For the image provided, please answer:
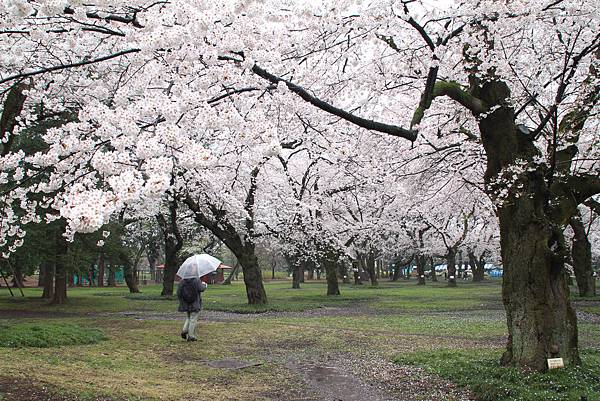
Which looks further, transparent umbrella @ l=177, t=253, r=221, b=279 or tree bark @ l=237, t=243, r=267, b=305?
tree bark @ l=237, t=243, r=267, b=305

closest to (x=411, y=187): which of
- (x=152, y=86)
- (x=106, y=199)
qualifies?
(x=152, y=86)

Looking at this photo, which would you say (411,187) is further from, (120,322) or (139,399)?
(139,399)

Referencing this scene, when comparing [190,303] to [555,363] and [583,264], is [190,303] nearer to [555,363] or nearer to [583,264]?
[555,363]

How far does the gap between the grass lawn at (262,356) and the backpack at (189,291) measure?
2.81ft

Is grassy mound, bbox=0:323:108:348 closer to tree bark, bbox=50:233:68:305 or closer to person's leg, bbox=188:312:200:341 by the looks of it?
person's leg, bbox=188:312:200:341

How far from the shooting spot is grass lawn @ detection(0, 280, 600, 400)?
5895 mm

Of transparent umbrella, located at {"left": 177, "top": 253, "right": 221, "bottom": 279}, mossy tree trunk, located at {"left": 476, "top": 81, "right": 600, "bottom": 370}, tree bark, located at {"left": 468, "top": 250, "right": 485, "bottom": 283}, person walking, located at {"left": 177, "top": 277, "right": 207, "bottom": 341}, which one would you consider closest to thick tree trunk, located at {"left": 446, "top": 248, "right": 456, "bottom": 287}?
tree bark, located at {"left": 468, "top": 250, "right": 485, "bottom": 283}

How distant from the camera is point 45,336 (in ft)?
29.8

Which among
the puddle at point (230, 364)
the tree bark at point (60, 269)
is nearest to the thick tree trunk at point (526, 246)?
the puddle at point (230, 364)

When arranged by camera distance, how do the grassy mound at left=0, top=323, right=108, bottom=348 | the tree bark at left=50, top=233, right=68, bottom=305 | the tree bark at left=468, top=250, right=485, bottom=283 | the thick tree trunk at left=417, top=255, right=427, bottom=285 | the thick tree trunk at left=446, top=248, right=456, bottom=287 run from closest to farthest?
the grassy mound at left=0, top=323, right=108, bottom=348 < the tree bark at left=50, top=233, right=68, bottom=305 < the thick tree trunk at left=446, top=248, right=456, bottom=287 < the thick tree trunk at left=417, top=255, right=427, bottom=285 < the tree bark at left=468, top=250, right=485, bottom=283

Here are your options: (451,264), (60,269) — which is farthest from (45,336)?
(451,264)

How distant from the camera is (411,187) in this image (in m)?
15.1

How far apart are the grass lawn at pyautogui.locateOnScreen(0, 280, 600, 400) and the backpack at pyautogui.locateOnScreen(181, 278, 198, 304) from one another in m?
0.86

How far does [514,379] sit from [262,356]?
4.11 m
